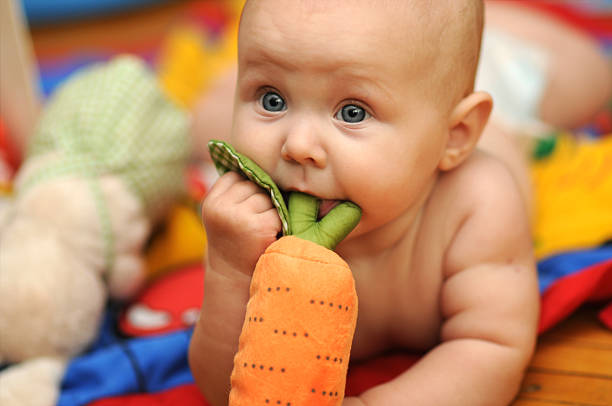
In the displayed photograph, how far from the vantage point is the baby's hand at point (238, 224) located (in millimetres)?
→ 736

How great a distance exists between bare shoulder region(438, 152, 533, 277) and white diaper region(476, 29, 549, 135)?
0.73 metres

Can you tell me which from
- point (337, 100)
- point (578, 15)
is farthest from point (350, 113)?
point (578, 15)

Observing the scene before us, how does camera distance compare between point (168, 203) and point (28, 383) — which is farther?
point (168, 203)

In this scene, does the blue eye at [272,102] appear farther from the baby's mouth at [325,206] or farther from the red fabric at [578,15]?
the red fabric at [578,15]

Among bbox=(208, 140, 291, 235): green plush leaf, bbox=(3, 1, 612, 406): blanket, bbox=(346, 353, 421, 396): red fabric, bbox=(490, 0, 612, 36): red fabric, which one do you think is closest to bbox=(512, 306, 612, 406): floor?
bbox=(3, 1, 612, 406): blanket

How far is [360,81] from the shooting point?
741 millimetres

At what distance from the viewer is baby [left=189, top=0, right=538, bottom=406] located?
2.43 ft

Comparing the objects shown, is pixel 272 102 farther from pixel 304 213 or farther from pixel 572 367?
pixel 572 367

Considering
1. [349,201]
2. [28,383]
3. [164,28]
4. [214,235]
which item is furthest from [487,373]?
[164,28]

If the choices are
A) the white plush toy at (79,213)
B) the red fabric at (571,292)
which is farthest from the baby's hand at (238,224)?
the red fabric at (571,292)

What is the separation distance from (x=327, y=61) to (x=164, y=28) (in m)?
2.55

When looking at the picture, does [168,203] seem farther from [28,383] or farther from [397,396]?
[397,396]

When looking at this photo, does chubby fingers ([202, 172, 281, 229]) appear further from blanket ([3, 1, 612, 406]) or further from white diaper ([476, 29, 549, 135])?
white diaper ([476, 29, 549, 135])

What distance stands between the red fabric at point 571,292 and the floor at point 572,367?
0.11ft
